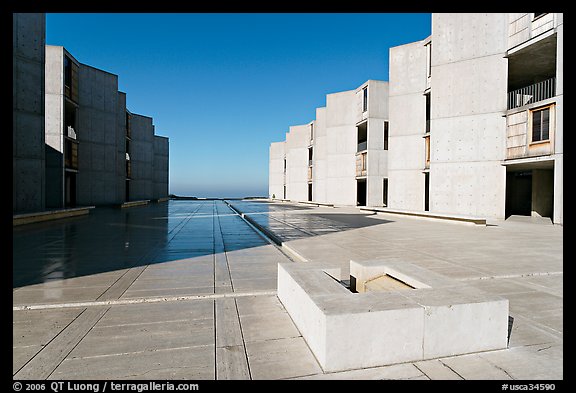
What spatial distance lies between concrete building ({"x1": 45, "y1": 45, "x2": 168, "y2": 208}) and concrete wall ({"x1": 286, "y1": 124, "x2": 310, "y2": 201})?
28472 mm

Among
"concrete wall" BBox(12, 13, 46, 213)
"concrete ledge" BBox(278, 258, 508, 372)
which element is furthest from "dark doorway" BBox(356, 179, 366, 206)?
"concrete ledge" BBox(278, 258, 508, 372)

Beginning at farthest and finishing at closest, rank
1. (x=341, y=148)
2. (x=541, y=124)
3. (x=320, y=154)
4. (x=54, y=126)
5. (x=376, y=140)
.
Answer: (x=320, y=154) < (x=341, y=148) < (x=376, y=140) < (x=54, y=126) < (x=541, y=124)

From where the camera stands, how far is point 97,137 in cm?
2978

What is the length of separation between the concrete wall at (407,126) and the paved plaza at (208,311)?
18.3 m

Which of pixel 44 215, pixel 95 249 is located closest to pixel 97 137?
pixel 44 215

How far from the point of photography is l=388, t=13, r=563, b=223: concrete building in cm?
1716

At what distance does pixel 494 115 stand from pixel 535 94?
5.74 m

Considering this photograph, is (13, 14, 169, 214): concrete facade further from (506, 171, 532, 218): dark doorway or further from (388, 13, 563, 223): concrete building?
(506, 171, 532, 218): dark doorway

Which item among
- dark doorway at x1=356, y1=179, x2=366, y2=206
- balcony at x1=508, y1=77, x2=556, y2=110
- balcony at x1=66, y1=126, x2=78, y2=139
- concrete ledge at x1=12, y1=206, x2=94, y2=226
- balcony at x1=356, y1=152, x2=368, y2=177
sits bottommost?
concrete ledge at x1=12, y1=206, x2=94, y2=226

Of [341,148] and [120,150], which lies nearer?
[120,150]

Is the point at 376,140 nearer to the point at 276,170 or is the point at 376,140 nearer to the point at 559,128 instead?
the point at 559,128

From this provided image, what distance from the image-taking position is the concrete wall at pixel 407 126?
88.0 ft
